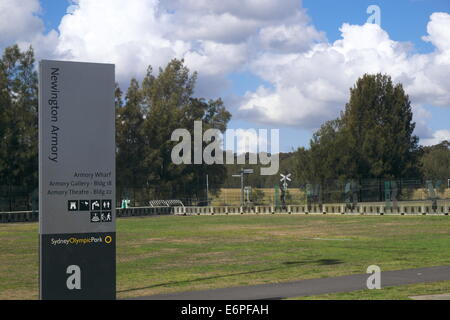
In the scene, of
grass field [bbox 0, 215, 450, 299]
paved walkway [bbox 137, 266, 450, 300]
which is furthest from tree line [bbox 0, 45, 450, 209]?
paved walkway [bbox 137, 266, 450, 300]

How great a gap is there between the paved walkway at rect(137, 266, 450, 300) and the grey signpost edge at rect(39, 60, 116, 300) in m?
2.10

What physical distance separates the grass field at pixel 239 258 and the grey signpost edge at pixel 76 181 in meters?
2.43

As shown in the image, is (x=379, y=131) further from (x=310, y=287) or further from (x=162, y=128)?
(x=310, y=287)

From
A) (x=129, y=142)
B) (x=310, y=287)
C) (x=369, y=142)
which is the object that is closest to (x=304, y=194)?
(x=369, y=142)

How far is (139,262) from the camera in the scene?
21719 mm

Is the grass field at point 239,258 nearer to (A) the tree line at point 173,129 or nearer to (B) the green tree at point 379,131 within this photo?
(A) the tree line at point 173,129

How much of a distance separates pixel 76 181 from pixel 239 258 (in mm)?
11116

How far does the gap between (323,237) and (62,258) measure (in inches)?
801

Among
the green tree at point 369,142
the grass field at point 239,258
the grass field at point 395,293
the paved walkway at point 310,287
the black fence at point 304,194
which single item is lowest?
the grass field at point 239,258

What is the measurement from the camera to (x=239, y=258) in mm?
22188

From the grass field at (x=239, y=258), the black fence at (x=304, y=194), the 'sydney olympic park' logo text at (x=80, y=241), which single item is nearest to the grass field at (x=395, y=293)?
the grass field at (x=239, y=258)

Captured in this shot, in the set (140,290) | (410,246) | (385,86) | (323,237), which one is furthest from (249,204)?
(140,290)

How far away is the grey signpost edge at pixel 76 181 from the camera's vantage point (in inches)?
461

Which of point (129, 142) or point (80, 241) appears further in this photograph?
point (129, 142)
